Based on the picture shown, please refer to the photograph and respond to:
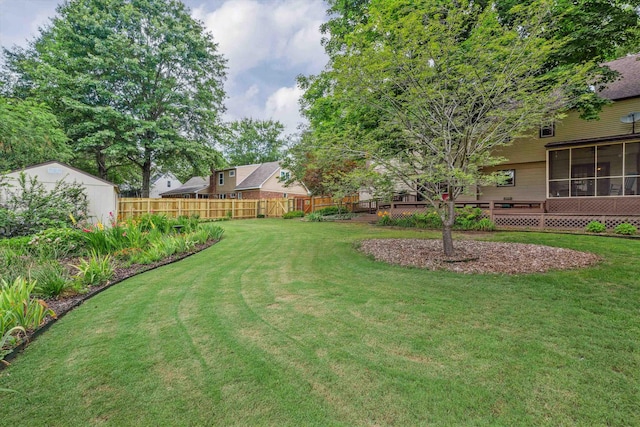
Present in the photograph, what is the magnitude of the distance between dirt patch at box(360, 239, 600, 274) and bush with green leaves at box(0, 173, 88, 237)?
8.66 meters

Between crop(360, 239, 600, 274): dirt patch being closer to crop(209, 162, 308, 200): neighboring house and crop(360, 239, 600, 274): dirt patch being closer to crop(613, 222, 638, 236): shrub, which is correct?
crop(613, 222, 638, 236): shrub

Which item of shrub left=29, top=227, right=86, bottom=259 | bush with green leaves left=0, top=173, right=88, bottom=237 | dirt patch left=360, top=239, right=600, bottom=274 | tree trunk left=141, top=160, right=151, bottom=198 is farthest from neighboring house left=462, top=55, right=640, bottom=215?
tree trunk left=141, top=160, right=151, bottom=198

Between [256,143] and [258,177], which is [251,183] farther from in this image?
[256,143]

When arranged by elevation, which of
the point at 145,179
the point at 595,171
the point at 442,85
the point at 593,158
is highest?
the point at 442,85

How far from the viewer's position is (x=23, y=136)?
9992mm

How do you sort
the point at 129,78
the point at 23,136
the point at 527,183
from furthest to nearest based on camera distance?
the point at 129,78 → the point at 527,183 → the point at 23,136

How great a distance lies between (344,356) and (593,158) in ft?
50.9

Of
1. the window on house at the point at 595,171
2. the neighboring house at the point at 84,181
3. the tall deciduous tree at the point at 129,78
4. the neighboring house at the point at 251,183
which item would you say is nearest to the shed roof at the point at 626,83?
the window on house at the point at 595,171

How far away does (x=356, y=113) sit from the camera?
9.38m

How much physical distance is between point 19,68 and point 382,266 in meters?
27.7

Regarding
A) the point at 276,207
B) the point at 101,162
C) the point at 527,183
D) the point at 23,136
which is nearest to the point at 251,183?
the point at 276,207

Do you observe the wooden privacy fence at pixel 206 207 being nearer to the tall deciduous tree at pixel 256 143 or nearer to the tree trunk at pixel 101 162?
the tree trunk at pixel 101 162

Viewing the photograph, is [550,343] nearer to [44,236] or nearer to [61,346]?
[61,346]

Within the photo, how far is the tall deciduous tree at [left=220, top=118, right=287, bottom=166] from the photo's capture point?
42.7 meters
